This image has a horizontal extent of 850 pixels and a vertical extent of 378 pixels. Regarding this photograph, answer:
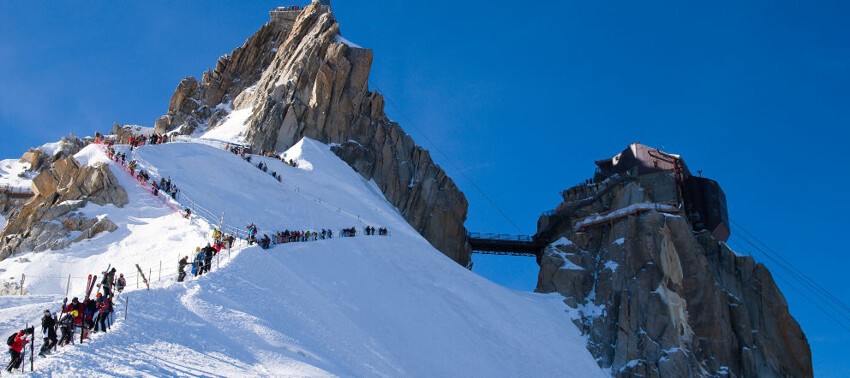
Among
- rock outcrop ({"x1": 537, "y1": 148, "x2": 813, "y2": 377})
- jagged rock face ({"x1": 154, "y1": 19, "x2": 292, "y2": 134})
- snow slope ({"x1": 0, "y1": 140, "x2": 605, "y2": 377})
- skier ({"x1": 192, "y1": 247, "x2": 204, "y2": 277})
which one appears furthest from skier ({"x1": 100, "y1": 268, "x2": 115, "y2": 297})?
jagged rock face ({"x1": 154, "y1": 19, "x2": 292, "y2": 134})

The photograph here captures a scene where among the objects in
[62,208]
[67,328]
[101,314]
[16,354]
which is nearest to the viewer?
[16,354]

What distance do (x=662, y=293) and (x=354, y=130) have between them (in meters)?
33.6

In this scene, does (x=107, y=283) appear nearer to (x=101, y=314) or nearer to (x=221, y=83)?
(x=101, y=314)

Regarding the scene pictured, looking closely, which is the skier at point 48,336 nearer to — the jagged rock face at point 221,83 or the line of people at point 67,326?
the line of people at point 67,326

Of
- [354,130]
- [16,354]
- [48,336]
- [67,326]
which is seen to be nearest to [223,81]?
[354,130]

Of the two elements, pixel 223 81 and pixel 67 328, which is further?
pixel 223 81

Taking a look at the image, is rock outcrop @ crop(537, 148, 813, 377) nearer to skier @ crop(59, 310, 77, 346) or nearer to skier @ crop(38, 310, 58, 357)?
skier @ crop(59, 310, 77, 346)

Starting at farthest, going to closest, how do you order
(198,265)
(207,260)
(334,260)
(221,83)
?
1. (221,83)
2. (334,260)
3. (207,260)
4. (198,265)

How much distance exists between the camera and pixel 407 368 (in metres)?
32.8

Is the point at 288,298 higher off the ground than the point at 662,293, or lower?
lower

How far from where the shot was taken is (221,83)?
96.8m

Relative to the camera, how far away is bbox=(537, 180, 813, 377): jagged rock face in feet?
196

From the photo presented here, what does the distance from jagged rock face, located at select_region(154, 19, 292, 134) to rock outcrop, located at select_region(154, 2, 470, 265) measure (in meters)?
4.34

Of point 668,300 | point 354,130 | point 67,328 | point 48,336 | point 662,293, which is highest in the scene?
point 354,130
